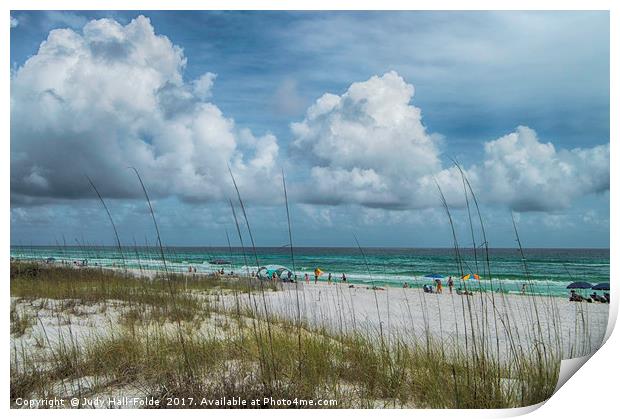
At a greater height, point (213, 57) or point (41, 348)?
point (213, 57)

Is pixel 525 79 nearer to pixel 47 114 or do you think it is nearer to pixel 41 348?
pixel 47 114

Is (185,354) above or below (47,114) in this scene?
below

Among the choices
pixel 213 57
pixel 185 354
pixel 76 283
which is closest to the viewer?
pixel 185 354

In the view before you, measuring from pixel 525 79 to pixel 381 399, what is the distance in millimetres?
2133

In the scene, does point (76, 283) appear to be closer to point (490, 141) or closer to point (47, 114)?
point (47, 114)

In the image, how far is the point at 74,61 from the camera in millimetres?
3111
